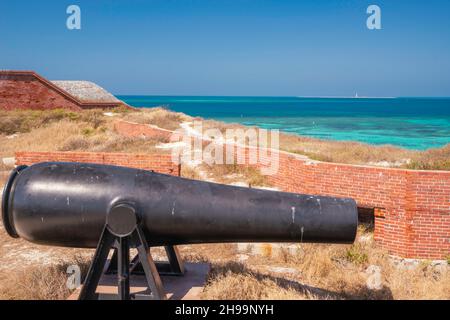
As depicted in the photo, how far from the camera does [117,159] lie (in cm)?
888

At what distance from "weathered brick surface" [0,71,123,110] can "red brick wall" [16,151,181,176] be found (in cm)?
1731

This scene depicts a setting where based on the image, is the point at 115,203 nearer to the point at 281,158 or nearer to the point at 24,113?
the point at 281,158

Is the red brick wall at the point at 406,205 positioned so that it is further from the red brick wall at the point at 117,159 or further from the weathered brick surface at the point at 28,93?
the weathered brick surface at the point at 28,93

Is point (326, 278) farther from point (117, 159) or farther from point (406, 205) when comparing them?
point (117, 159)

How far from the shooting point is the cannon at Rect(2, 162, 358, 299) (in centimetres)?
328

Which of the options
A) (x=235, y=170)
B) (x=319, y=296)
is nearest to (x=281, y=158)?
(x=235, y=170)

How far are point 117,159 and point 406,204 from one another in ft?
18.0

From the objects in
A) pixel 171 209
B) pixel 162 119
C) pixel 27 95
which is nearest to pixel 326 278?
pixel 171 209

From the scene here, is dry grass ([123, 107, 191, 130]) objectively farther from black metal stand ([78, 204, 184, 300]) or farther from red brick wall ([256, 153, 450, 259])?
black metal stand ([78, 204, 184, 300])

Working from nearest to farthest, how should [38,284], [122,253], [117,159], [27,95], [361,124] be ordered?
[122,253], [38,284], [117,159], [27,95], [361,124]

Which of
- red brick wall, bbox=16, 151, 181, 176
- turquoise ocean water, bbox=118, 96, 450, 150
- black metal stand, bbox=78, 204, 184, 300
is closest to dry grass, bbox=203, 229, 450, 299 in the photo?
black metal stand, bbox=78, 204, 184, 300

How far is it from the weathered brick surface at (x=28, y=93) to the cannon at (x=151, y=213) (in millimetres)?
23779

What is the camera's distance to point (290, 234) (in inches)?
130

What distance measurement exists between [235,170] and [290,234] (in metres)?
7.24
